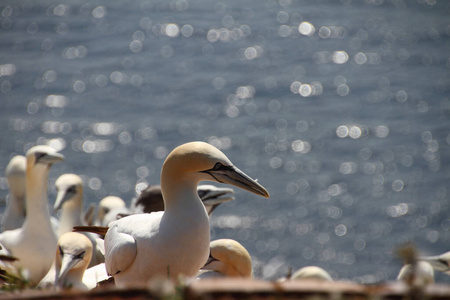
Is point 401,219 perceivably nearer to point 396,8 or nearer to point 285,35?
point 285,35

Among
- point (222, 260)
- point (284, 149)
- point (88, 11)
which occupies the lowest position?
point (284, 149)

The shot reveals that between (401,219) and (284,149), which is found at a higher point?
(284,149)

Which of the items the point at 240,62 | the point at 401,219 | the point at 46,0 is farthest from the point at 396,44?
the point at 46,0

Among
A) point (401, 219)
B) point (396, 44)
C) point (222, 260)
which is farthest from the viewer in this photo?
point (396, 44)

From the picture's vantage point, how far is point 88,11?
97.2 feet

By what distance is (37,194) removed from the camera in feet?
22.8

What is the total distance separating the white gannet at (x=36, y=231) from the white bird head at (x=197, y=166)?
2.73 metres

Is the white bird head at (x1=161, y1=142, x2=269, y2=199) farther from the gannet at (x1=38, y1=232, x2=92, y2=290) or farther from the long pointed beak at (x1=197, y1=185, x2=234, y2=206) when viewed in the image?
the long pointed beak at (x1=197, y1=185, x2=234, y2=206)

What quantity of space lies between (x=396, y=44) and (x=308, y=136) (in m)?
8.71

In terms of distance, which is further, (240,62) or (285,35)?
(285,35)

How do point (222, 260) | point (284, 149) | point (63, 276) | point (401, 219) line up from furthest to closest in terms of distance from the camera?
point (284, 149), point (401, 219), point (222, 260), point (63, 276)

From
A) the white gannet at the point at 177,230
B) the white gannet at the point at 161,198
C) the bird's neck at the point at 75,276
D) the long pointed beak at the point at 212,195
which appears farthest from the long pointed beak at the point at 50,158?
the white gannet at the point at 177,230

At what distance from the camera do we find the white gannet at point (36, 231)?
21.8ft

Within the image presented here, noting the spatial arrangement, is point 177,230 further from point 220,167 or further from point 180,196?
point 220,167
